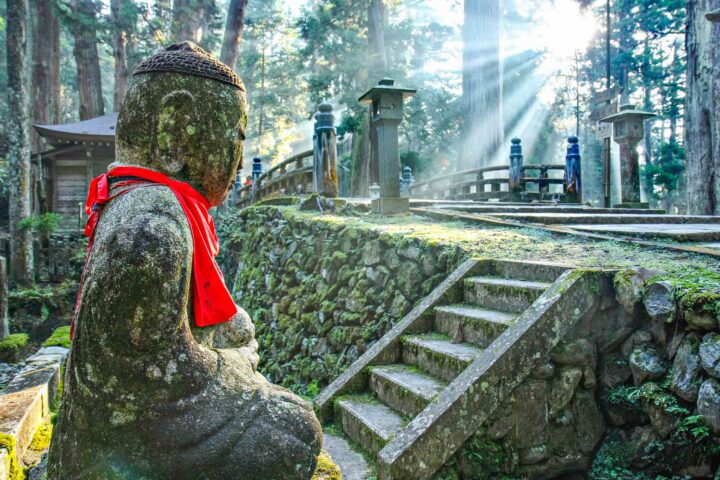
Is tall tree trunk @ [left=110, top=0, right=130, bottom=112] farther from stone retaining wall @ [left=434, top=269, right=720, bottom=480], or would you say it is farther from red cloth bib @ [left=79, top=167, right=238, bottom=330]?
stone retaining wall @ [left=434, top=269, right=720, bottom=480]

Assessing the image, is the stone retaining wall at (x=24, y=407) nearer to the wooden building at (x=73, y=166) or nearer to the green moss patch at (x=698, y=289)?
the green moss patch at (x=698, y=289)

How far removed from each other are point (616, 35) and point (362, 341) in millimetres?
28351

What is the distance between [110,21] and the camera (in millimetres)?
20000

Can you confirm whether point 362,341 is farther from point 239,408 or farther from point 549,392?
point 239,408

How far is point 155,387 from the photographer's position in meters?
1.83

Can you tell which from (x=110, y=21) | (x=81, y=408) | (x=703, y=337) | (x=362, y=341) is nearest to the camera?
(x=81, y=408)

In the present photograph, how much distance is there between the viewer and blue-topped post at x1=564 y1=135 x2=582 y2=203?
10.9 m

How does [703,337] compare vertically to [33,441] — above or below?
above

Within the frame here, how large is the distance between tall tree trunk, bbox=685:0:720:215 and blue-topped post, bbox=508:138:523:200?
3.51 meters

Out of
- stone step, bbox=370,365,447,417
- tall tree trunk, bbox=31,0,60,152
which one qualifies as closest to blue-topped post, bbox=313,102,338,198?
stone step, bbox=370,365,447,417

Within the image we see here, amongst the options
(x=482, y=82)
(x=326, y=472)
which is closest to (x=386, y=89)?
(x=326, y=472)

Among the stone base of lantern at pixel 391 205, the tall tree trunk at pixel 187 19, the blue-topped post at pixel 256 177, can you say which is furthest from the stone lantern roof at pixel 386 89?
the tall tree trunk at pixel 187 19

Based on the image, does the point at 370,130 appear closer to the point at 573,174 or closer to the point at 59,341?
the point at 573,174

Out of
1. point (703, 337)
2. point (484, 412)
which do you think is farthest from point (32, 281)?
point (703, 337)
